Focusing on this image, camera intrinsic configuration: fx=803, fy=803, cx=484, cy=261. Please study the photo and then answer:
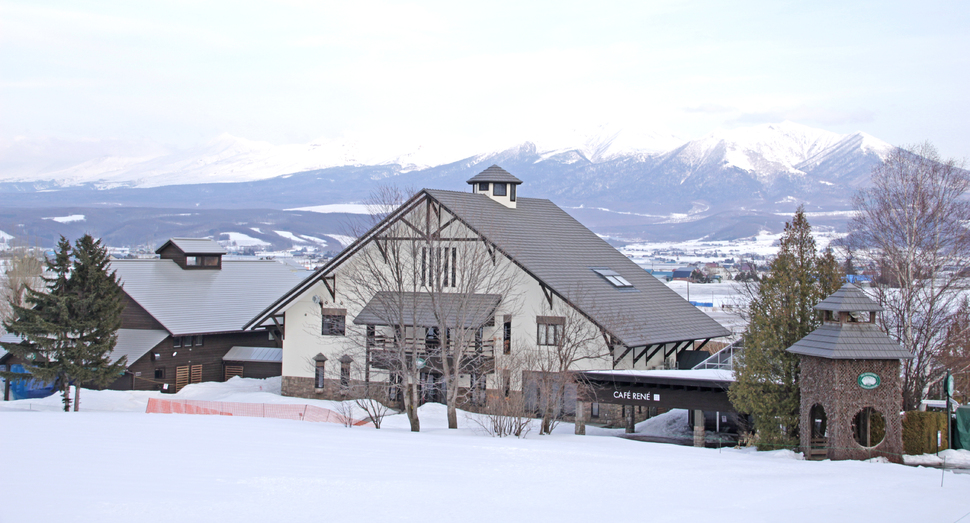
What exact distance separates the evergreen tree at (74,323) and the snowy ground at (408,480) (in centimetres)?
937

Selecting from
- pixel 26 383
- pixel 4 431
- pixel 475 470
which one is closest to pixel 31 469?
pixel 4 431

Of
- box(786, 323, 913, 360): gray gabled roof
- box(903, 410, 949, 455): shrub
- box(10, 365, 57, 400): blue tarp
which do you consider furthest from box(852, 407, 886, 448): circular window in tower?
box(10, 365, 57, 400): blue tarp

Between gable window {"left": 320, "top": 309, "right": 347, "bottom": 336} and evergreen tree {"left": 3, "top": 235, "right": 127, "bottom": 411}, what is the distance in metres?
8.89

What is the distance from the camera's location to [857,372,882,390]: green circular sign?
2222cm

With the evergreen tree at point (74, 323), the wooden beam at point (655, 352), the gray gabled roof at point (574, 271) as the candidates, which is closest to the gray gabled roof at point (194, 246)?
the gray gabled roof at point (574, 271)

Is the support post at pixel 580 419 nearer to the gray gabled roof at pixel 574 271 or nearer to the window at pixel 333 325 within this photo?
the gray gabled roof at pixel 574 271

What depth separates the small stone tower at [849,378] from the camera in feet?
72.7

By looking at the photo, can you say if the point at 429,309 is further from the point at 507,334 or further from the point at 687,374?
the point at 687,374

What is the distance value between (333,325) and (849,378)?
2311 cm

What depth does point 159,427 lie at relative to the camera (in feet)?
77.8

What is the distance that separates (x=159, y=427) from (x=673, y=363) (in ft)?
69.7

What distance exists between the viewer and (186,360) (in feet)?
140

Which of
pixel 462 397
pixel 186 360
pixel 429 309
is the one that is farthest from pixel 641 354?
pixel 186 360

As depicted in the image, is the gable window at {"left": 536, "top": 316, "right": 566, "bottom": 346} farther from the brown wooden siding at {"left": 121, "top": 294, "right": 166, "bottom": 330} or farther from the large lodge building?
the brown wooden siding at {"left": 121, "top": 294, "right": 166, "bottom": 330}
